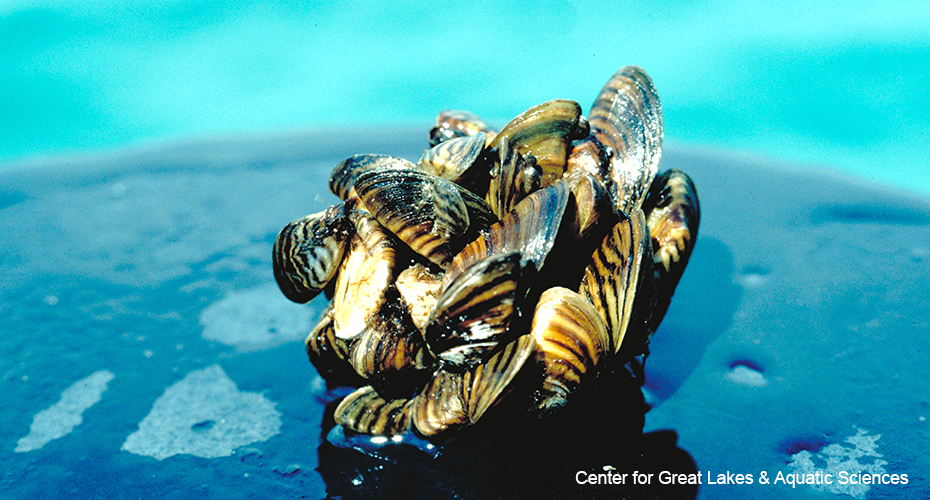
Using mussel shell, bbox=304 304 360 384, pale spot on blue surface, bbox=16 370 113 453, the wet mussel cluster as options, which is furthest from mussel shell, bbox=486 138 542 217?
pale spot on blue surface, bbox=16 370 113 453

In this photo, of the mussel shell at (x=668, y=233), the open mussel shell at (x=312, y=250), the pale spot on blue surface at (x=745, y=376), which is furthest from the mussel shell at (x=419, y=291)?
the pale spot on blue surface at (x=745, y=376)

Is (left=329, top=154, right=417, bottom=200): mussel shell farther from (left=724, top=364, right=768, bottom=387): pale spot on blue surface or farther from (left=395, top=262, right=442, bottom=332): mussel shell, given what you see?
(left=724, top=364, right=768, bottom=387): pale spot on blue surface

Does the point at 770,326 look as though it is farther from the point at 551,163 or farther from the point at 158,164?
the point at 158,164

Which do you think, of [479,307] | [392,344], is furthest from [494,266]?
[392,344]

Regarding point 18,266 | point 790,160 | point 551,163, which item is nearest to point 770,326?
point 551,163

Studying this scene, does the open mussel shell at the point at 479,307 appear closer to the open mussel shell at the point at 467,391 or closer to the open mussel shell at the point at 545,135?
the open mussel shell at the point at 467,391

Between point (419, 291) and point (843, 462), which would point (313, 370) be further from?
point (843, 462)

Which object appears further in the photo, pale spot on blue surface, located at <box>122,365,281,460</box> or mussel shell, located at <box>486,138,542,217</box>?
pale spot on blue surface, located at <box>122,365,281,460</box>
